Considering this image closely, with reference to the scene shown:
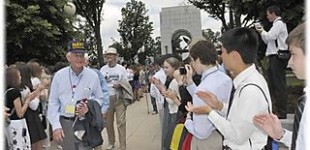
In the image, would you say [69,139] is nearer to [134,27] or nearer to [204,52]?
[204,52]

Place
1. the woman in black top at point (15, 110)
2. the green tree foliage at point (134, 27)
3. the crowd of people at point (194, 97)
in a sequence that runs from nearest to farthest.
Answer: the crowd of people at point (194, 97) < the woman in black top at point (15, 110) < the green tree foliage at point (134, 27)

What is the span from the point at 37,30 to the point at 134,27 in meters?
37.9

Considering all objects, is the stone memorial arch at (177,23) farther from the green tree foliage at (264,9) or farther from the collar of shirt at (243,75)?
the collar of shirt at (243,75)

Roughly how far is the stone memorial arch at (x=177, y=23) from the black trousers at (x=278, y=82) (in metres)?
25.4

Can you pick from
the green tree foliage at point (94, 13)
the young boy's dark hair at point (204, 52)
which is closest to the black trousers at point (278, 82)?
the young boy's dark hair at point (204, 52)

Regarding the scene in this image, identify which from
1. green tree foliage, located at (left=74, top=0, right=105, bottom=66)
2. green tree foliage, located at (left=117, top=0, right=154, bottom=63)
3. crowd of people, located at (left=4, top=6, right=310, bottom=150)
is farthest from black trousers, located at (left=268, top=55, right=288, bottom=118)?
green tree foliage, located at (left=117, top=0, right=154, bottom=63)

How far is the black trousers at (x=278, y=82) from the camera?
284 inches

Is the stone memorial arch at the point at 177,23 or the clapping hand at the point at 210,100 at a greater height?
the stone memorial arch at the point at 177,23

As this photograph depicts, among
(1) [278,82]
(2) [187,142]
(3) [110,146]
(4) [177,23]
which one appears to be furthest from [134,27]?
(2) [187,142]

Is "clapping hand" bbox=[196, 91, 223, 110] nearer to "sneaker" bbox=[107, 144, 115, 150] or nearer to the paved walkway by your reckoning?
the paved walkway

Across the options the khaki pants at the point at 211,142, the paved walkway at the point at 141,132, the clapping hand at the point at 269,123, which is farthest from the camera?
the paved walkway at the point at 141,132

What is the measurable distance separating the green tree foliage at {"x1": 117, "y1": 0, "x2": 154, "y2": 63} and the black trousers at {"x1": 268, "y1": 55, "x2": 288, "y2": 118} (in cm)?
3970

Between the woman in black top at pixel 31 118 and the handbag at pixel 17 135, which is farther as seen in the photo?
the woman in black top at pixel 31 118

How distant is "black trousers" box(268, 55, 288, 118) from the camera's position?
7219 millimetres
